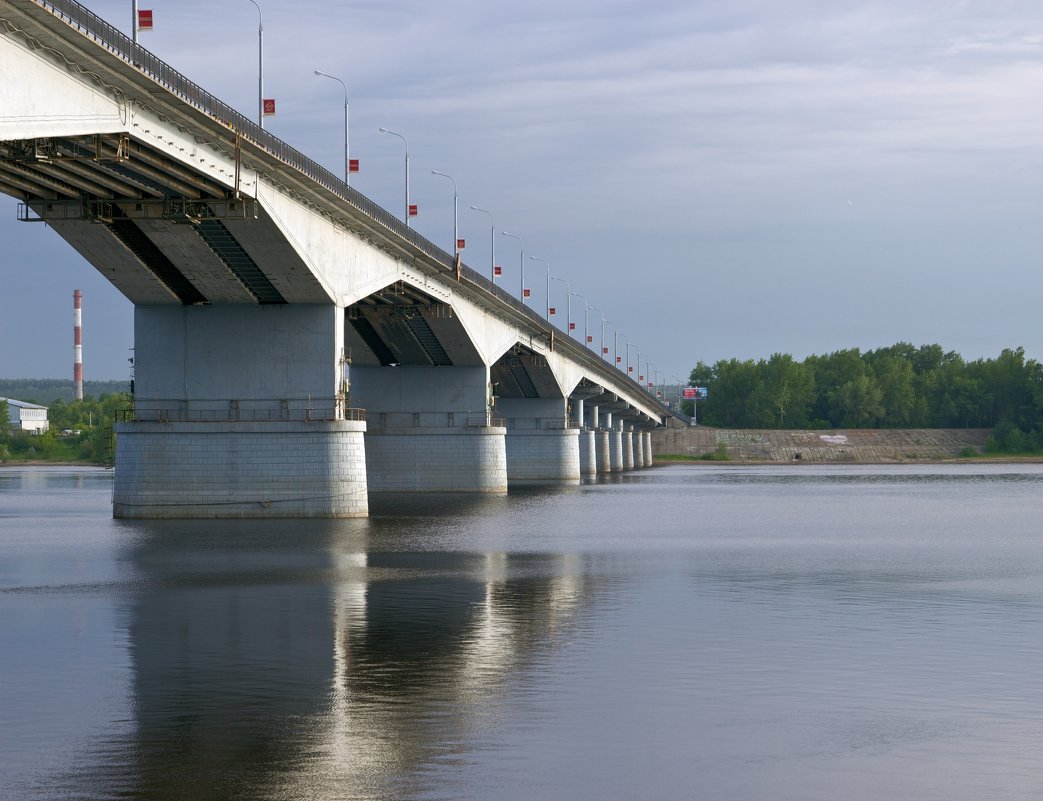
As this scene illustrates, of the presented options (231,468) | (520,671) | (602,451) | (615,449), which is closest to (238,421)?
(231,468)

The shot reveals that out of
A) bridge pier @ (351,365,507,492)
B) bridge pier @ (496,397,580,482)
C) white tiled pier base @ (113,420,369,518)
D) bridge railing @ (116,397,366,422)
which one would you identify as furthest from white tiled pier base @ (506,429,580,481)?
white tiled pier base @ (113,420,369,518)

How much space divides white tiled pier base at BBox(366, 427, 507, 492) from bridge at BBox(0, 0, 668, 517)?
31.2 inches

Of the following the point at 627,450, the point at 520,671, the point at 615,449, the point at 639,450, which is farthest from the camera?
the point at 639,450

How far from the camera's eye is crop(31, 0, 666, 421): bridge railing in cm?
3493

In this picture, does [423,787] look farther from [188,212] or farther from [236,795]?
[188,212]

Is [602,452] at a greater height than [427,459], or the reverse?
[602,452]

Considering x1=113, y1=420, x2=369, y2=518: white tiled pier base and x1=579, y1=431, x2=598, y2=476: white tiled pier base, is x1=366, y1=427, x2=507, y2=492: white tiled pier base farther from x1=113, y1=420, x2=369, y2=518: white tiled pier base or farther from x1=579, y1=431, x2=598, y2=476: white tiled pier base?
→ x1=579, y1=431, x2=598, y2=476: white tiled pier base

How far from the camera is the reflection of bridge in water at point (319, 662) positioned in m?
15.5

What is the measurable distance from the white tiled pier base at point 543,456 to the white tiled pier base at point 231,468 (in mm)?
55280

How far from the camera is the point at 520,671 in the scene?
21.2m

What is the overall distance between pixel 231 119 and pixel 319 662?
27190 mm

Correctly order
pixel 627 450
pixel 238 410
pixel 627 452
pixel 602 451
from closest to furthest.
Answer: pixel 238 410 < pixel 602 451 < pixel 627 452 < pixel 627 450

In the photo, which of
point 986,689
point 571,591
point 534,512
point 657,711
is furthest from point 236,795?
point 534,512

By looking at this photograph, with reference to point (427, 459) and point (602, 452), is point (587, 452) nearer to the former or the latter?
point (602, 452)
